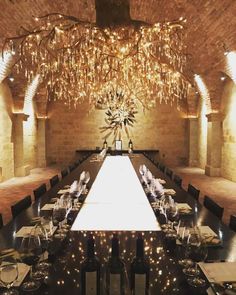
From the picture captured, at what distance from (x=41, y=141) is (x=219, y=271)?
12.7 metres

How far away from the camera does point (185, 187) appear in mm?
9047

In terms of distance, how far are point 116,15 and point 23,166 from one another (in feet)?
27.3

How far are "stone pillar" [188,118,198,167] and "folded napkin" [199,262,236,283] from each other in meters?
12.3

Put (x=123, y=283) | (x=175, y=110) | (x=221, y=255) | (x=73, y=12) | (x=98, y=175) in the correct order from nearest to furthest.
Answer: (x=123, y=283) → (x=221, y=255) → (x=98, y=175) → (x=73, y=12) → (x=175, y=110)

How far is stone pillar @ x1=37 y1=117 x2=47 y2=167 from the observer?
13.7 m

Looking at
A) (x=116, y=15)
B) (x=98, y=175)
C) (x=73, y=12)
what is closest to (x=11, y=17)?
(x=73, y=12)

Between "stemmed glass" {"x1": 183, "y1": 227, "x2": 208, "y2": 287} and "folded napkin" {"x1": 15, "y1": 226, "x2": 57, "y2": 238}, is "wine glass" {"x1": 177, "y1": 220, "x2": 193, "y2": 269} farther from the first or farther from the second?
"folded napkin" {"x1": 15, "y1": 226, "x2": 57, "y2": 238}

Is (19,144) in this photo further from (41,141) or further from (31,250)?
(31,250)

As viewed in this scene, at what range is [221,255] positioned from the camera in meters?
2.10

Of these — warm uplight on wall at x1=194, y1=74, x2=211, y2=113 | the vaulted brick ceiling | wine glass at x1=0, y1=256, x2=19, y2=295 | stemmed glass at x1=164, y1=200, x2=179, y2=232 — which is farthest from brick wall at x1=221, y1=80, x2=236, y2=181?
wine glass at x1=0, y1=256, x2=19, y2=295

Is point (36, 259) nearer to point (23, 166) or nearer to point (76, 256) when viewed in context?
point (76, 256)

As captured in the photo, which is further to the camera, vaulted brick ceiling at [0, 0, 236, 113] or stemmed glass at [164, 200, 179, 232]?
vaulted brick ceiling at [0, 0, 236, 113]

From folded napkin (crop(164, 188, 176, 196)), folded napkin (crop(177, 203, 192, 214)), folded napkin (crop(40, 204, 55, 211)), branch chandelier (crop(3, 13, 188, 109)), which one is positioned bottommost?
folded napkin (crop(40, 204, 55, 211))

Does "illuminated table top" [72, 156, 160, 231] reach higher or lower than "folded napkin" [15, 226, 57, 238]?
higher
